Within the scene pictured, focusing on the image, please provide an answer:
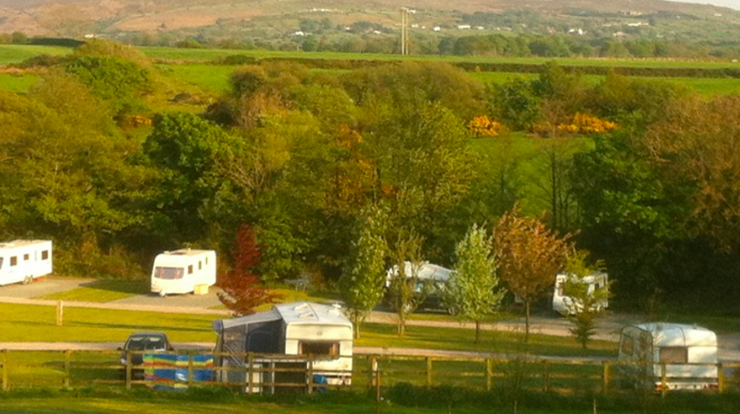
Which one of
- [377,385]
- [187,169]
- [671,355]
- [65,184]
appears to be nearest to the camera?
[377,385]

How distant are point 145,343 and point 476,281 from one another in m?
8.76

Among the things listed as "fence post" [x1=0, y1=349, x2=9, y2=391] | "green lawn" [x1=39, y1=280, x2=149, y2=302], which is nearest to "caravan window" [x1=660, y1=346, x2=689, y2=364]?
"fence post" [x1=0, y1=349, x2=9, y2=391]

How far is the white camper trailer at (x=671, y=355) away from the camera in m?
19.5

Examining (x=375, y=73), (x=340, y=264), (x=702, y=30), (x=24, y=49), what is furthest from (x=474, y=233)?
(x=702, y=30)

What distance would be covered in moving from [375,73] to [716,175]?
109 feet

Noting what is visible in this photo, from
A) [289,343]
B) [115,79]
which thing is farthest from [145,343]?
[115,79]

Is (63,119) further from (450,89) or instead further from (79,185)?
(450,89)

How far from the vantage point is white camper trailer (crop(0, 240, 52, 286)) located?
35.9 m

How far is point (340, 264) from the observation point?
126 feet

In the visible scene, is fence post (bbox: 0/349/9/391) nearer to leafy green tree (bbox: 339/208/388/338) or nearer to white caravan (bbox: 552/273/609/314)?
leafy green tree (bbox: 339/208/388/338)

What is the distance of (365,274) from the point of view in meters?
27.0

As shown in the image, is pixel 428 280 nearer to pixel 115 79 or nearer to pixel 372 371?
pixel 372 371

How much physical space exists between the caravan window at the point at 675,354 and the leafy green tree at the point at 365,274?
8031 mm

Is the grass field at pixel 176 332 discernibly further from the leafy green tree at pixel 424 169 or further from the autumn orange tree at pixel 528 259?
the leafy green tree at pixel 424 169
